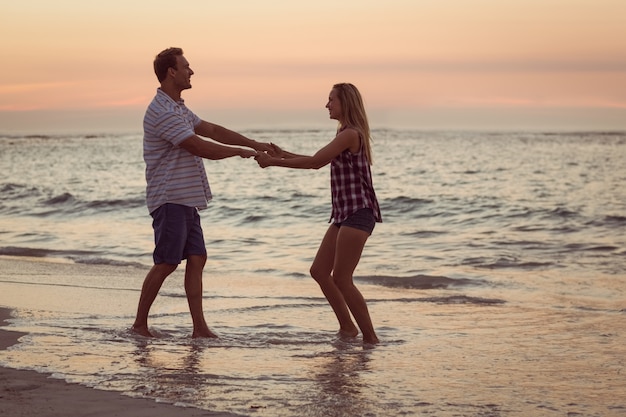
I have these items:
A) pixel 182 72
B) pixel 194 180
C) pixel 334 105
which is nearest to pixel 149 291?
pixel 194 180

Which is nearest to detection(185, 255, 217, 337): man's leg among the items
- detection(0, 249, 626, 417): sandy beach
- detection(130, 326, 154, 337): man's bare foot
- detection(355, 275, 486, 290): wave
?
detection(0, 249, 626, 417): sandy beach

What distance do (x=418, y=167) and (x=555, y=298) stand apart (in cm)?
2773

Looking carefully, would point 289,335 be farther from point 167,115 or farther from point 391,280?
point 391,280

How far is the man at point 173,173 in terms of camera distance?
6.07 m

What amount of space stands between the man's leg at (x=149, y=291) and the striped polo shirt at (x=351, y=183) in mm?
1297

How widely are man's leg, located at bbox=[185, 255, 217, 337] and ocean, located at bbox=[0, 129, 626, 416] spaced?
6.9 inches

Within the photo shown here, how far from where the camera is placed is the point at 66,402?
427 cm

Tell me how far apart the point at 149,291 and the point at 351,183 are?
1631 millimetres

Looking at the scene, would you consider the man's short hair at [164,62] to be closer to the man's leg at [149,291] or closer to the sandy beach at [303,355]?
the man's leg at [149,291]

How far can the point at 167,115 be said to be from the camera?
607 centimetres

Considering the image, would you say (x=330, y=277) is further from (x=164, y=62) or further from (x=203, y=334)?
(x=164, y=62)

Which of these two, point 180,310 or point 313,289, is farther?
point 313,289

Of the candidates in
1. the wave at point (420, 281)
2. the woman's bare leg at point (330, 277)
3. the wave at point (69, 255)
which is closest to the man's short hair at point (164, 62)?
the woman's bare leg at point (330, 277)

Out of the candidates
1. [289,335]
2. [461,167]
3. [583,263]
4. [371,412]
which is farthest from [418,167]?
[371,412]
